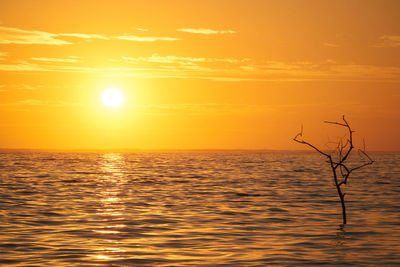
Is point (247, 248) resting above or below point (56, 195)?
below

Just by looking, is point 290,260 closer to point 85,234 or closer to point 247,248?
point 247,248

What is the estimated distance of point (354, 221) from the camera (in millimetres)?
26406

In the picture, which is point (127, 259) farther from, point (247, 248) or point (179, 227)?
point (179, 227)

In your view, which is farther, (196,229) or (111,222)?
(111,222)

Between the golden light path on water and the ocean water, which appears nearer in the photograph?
the ocean water

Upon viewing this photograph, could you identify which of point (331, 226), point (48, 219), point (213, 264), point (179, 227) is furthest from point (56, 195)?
point (213, 264)

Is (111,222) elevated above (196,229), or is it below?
above

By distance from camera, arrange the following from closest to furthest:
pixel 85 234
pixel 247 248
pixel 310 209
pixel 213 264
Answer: pixel 213 264 < pixel 247 248 < pixel 85 234 < pixel 310 209

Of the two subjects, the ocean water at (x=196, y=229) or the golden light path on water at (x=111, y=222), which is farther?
the golden light path on water at (x=111, y=222)

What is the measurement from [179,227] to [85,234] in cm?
417

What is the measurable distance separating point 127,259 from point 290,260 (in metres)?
5.06

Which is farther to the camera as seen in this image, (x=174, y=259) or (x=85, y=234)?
(x=85, y=234)

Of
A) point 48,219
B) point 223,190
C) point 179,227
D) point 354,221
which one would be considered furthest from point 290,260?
point 223,190

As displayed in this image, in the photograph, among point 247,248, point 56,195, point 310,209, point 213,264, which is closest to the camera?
point 213,264
